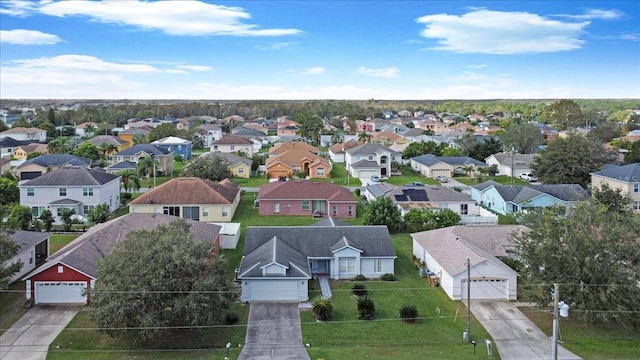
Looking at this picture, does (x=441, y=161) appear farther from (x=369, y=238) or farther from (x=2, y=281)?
(x=2, y=281)

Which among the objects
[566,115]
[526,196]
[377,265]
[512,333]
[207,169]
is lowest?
[512,333]

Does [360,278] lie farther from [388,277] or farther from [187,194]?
[187,194]

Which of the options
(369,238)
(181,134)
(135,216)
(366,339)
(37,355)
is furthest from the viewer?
(181,134)

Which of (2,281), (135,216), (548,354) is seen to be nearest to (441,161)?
(135,216)

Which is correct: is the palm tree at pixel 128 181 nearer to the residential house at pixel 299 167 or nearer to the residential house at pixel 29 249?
the residential house at pixel 299 167


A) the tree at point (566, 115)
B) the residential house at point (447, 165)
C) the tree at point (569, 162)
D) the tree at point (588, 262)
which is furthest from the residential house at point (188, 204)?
the tree at point (566, 115)

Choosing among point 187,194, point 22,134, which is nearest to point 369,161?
point 187,194
